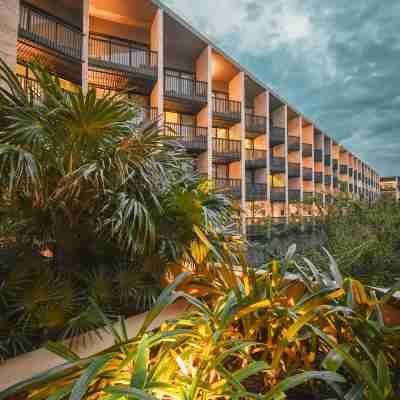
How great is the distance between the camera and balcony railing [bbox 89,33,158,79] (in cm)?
955

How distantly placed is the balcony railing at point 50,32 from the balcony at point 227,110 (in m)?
7.25

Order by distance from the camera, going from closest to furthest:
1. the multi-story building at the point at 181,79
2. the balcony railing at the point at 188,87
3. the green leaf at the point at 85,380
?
1. the green leaf at the point at 85,380
2. the multi-story building at the point at 181,79
3. the balcony railing at the point at 188,87

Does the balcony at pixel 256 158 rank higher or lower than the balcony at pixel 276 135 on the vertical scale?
lower

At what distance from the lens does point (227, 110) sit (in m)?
13.8

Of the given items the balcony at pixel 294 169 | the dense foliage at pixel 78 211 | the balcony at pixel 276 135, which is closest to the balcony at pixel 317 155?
the balcony at pixel 294 169

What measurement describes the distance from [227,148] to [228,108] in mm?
2409

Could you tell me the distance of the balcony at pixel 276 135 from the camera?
17.0m

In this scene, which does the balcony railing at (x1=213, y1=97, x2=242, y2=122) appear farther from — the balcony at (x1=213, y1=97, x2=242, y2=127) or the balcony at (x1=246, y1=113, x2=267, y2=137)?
the balcony at (x1=246, y1=113, x2=267, y2=137)

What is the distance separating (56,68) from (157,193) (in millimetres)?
9357

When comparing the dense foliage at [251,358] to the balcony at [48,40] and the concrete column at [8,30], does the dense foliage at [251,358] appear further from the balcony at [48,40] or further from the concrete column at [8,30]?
the balcony at [48,40]

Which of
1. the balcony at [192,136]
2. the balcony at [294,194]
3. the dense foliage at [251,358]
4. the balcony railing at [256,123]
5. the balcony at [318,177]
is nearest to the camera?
the dense foliage at [251,358]

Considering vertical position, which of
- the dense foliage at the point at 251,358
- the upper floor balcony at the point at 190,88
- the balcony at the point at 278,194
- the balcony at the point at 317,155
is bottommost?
the dense foliage at the point at 251,358

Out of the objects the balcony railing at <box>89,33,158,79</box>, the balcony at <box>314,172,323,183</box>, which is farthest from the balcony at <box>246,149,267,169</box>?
the balcony at <box>314,172,323,183</box>

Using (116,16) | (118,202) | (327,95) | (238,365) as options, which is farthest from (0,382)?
(327,95)
